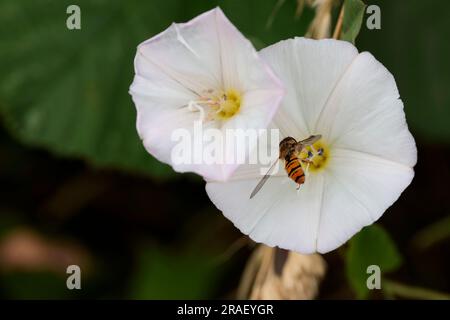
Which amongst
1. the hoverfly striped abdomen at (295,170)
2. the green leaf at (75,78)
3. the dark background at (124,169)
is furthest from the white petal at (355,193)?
the green leaf at (75,78)

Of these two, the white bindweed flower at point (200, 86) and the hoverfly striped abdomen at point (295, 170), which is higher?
the white bindweed flower at point (200, 86)

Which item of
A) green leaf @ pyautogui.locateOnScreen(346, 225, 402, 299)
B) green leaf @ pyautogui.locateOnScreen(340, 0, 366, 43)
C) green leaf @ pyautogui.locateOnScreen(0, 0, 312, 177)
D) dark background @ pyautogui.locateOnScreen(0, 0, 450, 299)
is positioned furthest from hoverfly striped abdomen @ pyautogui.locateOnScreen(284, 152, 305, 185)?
green leaf @ pyautogui.locateOnScreen(0, 0, 312, 177)

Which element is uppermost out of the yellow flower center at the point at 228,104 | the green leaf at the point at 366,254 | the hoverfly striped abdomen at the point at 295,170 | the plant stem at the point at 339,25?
the plant stem at the point at 339,25

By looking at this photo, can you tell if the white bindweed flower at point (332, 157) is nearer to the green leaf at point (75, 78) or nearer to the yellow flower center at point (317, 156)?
the yellow flower center at point (317, 156)

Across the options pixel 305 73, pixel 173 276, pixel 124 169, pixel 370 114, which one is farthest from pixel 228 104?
pixel 173 276

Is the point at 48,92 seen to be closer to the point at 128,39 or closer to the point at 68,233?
the point at 128,39

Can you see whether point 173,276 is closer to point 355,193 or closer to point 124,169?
point 124,169

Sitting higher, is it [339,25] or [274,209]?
[339,25]
